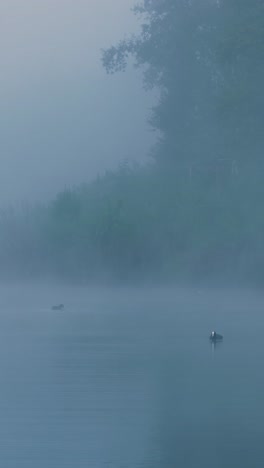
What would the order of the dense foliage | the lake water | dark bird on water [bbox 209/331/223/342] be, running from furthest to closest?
the dense foliage
dark bird on water [bbox 209/331/223/342]
the lake water

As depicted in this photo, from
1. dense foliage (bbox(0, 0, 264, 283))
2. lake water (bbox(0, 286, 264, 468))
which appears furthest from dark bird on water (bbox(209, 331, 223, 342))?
dense foliage (bbox(0, 0, 264, 283))

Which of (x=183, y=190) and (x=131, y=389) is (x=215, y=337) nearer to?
→ (x=131, y=389)

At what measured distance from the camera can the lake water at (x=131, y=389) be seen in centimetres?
811

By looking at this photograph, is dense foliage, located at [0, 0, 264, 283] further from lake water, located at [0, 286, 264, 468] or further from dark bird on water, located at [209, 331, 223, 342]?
dark bird on water, located at [209, 331, 223, 342]

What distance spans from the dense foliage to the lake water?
7612 mm

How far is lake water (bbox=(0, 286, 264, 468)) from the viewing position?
319 inches

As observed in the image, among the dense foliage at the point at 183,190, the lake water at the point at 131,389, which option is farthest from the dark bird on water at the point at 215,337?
the dense foliage at the point at 183,190

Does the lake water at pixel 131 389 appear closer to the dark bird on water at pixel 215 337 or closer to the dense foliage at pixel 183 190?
the dark bird on water at pixel 215 337

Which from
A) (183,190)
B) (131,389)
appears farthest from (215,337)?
(183,190)

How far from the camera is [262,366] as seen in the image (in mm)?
12023

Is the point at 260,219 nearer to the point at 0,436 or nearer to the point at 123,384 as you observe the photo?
the point at 123,384

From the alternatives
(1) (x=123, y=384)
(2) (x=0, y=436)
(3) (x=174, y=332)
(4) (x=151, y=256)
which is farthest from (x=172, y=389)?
(4) (x=151, y=256)

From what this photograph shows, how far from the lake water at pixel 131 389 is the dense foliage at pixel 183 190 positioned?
761cm

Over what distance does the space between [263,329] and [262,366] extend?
331 centimetres
